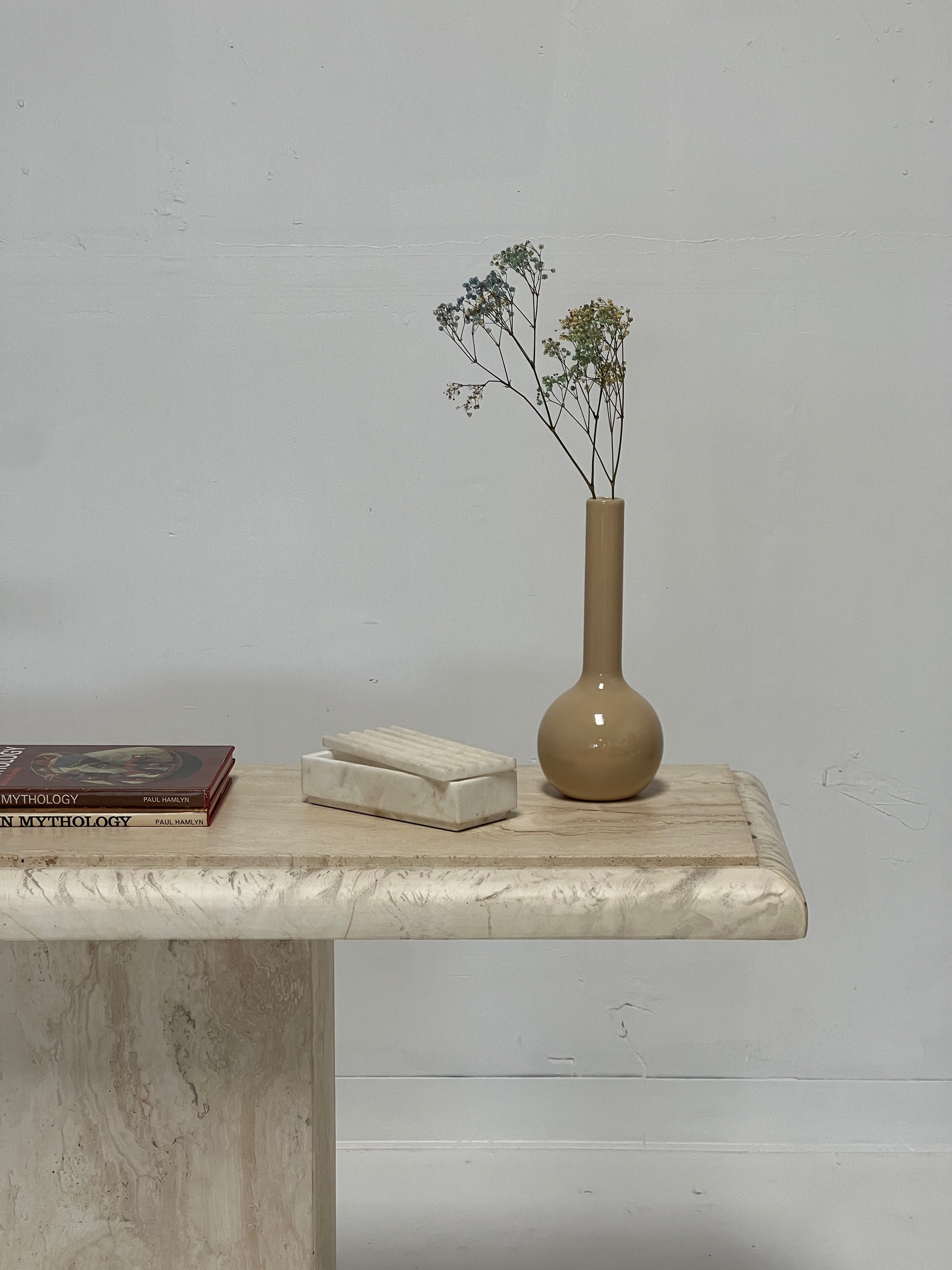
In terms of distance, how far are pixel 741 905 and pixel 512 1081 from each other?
1094 millimetres

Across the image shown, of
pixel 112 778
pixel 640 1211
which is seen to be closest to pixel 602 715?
pixel 112 778

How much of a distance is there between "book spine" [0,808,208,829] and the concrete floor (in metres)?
0.91

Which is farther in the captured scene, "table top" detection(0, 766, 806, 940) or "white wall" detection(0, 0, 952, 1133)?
"white wall" detection(0, 0, 952, 1133)

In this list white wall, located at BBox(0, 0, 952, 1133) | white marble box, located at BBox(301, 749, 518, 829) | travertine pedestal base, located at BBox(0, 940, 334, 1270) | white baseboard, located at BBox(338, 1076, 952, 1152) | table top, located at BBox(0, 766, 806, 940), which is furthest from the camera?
white baseboard, located at BBox(338, 1076, 952, 1152)

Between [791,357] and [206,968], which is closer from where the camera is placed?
[206,968]

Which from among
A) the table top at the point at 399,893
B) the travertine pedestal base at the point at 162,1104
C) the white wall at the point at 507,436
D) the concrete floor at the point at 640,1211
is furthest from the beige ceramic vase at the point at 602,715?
the concrete floor at the point at 640,1211

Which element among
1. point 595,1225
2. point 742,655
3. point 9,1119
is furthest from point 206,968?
point 742,655

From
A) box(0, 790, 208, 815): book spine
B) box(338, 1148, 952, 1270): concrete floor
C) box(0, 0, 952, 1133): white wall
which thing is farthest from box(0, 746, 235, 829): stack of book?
box(338, 1148, 952, 1270): concrete floor

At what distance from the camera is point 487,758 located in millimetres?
1247

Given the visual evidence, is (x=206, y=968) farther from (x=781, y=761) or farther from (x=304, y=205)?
(x=304, y=205)

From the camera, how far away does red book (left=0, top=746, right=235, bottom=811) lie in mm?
1212

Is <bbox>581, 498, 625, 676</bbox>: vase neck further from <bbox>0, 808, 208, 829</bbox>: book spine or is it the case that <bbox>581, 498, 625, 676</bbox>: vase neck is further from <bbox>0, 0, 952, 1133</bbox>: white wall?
<bbox>0, 0, 952, 1133</bbox>: white wall

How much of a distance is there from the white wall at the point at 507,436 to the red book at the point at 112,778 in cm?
63

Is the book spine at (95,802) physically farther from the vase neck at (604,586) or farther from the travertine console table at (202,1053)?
the vase neck at (604,586)
